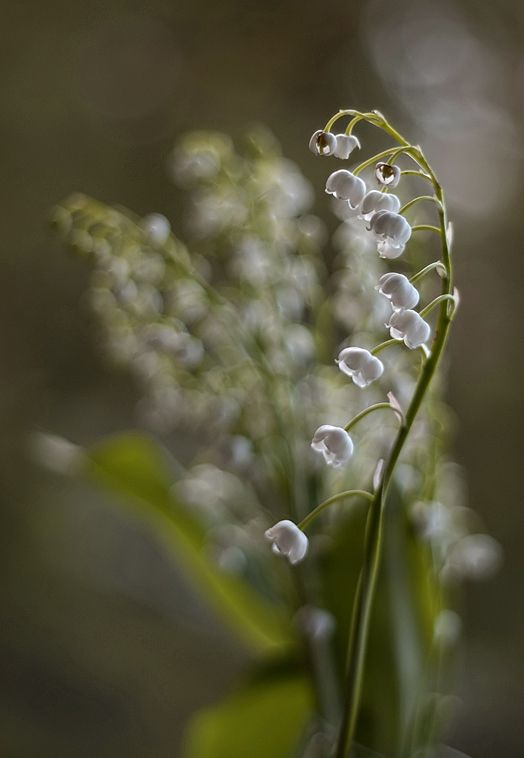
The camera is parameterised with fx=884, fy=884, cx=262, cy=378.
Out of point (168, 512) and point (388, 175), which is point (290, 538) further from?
point (168, 512)

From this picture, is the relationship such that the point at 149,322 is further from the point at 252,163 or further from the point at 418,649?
the point at 418,649

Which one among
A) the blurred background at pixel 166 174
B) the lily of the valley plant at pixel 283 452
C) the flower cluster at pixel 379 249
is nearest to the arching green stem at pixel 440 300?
the flower cluster at pixel 379 249

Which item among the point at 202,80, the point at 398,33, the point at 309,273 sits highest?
the point at 398,33

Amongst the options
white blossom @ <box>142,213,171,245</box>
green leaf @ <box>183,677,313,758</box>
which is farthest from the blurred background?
white blossom @ <box>142,213,171,245</box>

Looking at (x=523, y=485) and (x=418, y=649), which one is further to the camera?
(x=523, y=485)

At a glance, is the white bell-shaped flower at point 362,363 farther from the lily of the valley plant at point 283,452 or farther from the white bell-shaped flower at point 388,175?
the lily of the valley plant at point 283,452

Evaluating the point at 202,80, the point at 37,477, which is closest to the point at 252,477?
the point at 37,477

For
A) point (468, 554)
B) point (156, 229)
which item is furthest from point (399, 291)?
point (468, 554)
